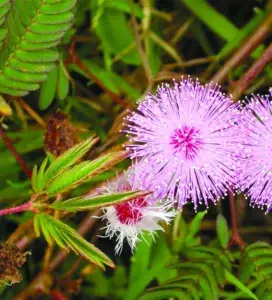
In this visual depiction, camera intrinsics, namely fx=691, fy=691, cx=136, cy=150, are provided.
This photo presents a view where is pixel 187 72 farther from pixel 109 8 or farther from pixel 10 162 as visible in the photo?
pixel 10 162

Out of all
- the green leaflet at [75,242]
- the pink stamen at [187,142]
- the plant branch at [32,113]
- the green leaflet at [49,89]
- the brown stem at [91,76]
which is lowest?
the green leaflet at [75,242]

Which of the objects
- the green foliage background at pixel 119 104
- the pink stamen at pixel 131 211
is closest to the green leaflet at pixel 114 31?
the green foliage background at pixel 119 104

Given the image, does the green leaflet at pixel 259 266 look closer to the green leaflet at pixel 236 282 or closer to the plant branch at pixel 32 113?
the green leaflet at pixel 236 282

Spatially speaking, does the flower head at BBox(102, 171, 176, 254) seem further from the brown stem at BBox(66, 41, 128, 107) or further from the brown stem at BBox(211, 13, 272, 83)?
the brown stem at BBox(211, 13, 272, 83)

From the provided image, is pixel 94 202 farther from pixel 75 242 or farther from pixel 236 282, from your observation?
pixel 236 282

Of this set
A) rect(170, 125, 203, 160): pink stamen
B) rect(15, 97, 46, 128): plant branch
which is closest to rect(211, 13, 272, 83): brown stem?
rect(170, 125, 203, 160): pink stamen

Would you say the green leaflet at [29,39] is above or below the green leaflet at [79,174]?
above
